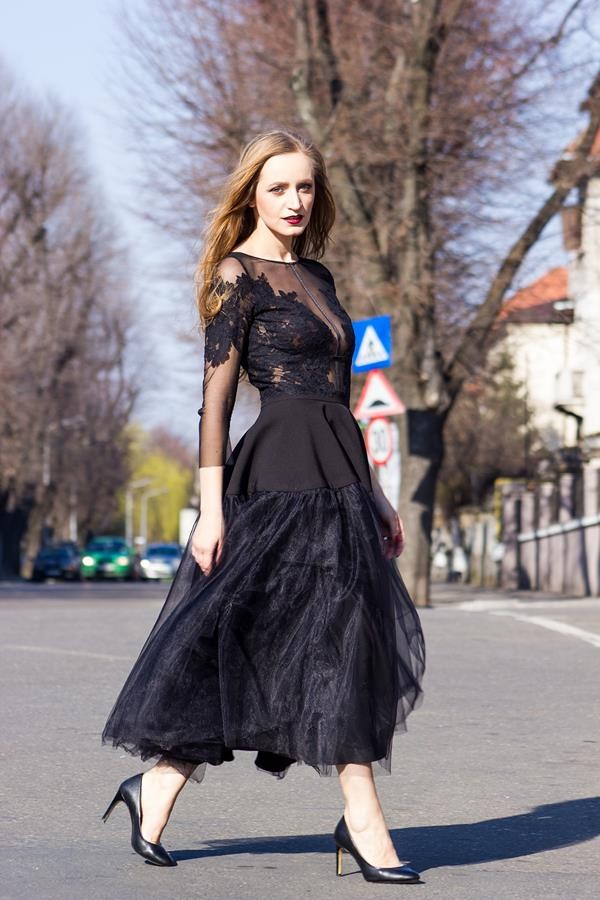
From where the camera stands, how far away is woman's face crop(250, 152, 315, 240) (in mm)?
5035

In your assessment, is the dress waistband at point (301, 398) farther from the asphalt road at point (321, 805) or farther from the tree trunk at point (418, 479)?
the tree trunk at point (418, 479)

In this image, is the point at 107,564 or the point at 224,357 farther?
the point at 107,564

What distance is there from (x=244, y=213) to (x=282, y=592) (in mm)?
1120

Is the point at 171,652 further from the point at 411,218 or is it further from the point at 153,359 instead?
the point at 153,359

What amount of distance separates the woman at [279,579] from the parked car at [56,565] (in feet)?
173

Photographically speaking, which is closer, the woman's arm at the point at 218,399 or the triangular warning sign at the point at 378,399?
the woman's arm at the point at 218,399

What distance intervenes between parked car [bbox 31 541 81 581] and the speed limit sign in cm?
3715

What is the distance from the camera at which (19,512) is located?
62969 millimetres

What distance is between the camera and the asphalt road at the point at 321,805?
483cm

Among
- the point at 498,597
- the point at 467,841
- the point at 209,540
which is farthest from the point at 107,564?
the point at 209,540

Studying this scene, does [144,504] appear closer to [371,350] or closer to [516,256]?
[516,256]

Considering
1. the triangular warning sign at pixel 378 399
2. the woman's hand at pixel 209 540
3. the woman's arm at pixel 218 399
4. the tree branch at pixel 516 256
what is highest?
the tree branch at pixel 516 256

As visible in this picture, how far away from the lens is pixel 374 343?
20469 mm

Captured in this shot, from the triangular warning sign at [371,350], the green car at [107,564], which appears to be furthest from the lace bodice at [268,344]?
the green car at [107,564]
